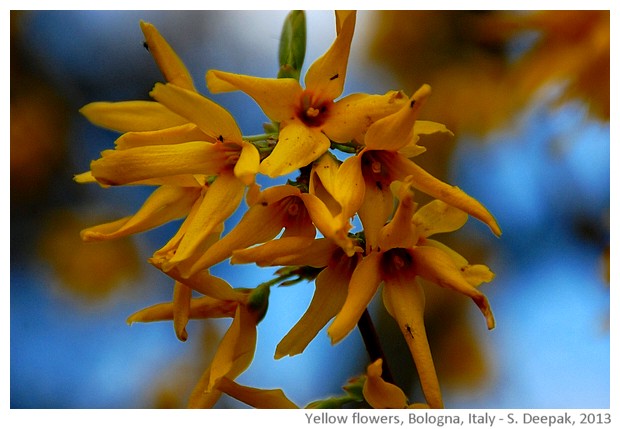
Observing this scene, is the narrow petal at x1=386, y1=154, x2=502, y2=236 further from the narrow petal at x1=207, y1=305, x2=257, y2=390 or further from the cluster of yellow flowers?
the narrow petal at x1=207, y1=305, x2=257, y2=390

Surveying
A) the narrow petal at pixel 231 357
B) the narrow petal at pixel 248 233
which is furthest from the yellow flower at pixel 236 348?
the narrow petal at pixel 248 233

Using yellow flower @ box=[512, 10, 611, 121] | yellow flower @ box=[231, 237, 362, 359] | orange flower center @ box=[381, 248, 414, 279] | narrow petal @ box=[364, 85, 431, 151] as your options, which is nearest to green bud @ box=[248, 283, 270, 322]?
yellow flower @ box=[231, 237, 362, 359]

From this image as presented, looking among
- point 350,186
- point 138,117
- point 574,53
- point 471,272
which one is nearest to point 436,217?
point 471,272

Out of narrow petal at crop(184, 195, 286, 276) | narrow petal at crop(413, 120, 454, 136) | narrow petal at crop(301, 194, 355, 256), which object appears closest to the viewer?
narrow petal at crop(301, 194, 355, 256)

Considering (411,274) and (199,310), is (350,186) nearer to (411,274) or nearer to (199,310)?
(411,274)
